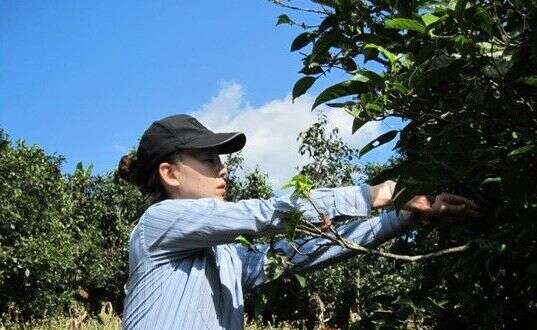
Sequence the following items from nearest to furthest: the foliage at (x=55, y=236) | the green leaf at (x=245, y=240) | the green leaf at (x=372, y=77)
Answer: the green leaf at (x=372, y=77) → the green leaf at (x=245, y=240) → the foliage at (x=55, y=236)

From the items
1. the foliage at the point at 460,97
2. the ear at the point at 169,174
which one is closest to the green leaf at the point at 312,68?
the foliage at the point at 460,97

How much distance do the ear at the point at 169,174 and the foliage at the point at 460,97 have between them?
2.20 ft

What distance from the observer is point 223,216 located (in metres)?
1.92

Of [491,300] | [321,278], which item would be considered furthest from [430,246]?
[321,278]

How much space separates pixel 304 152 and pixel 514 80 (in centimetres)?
1522

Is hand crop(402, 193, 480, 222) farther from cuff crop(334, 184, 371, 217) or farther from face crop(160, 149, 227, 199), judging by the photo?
face crop(160, 149, 227, 199)

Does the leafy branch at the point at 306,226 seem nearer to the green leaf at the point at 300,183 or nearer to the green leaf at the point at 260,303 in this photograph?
the green leaf at the point at 300,183

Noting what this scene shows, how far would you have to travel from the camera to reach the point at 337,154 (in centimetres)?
1761

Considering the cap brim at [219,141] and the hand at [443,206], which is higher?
the cap brim at [219,141]

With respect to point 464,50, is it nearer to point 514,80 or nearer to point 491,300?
point 514,80

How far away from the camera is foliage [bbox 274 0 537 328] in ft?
4.48

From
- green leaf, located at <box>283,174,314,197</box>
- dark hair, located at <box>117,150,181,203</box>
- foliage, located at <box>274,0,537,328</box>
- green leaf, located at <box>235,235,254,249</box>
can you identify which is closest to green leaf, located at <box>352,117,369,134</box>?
foliage, located at <box>274,0,537,328</box>

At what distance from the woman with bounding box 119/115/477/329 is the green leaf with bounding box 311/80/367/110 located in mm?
337

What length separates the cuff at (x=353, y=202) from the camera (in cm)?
185
